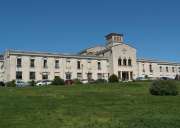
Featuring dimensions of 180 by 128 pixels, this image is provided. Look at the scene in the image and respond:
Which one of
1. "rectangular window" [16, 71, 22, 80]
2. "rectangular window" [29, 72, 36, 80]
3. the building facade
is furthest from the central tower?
"rectangular window" [16, 71, 22, 80]

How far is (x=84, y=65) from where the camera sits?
3506 inches

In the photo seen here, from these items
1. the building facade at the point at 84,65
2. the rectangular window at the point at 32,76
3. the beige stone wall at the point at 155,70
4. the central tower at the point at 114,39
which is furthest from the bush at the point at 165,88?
the beige stone wall at the point at 155,70

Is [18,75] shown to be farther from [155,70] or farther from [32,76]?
[155,70]

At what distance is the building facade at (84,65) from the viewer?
80438 mm

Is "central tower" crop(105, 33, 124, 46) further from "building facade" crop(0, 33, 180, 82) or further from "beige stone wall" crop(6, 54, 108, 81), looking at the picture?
"beige stone wall" crop(6, 54, 108, 81)

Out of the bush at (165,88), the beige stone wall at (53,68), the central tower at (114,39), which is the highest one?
the central tower at (114,39)

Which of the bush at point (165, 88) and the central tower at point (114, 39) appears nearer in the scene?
the bush at point (165, 88)

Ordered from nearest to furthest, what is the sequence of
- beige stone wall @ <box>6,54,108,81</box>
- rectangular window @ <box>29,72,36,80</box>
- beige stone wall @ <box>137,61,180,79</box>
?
beige stone wall @ <box>6,54,108,81</box> → rectangular window @ <box>29,72,36,80</box> → beige stone wall @ <box>137,61,180,79</box>

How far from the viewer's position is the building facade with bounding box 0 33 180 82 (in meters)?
80.4

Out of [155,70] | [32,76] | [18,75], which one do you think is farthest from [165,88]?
[155,70]

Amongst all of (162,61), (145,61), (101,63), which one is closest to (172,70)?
(162,61)

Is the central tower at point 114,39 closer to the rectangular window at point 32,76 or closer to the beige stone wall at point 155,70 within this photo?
the beige stone wall at point 155,70

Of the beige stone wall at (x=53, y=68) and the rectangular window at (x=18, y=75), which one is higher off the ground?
the beige stone wall at (x=53, y=68)

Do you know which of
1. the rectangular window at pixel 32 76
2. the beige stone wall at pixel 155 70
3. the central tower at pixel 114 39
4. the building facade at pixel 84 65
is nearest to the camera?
the building facade at pixel 84 65
